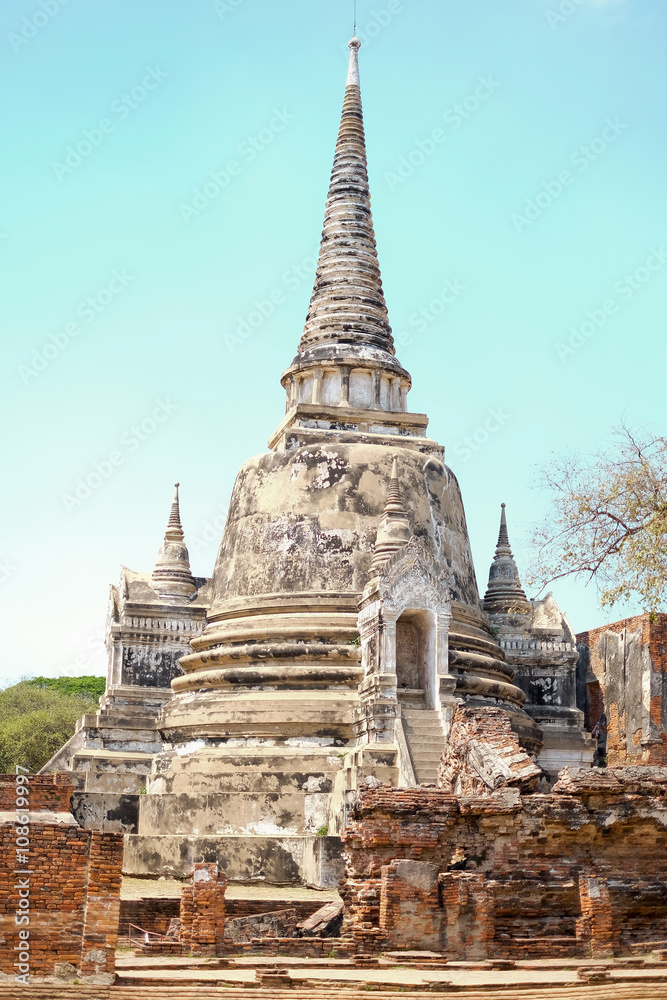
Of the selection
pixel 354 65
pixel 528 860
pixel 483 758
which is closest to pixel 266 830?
pixel 483 758

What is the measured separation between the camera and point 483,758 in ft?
57.8

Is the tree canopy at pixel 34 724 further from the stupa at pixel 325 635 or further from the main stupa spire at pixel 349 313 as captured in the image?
the main stupa spire at pixel 349 313

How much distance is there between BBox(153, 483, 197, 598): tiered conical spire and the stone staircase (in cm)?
894

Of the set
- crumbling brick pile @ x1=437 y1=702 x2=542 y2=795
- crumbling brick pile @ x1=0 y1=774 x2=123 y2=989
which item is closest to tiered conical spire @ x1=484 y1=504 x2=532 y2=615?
crumbling brick pile @ x1=437 y1=702 x2=542 y2=795

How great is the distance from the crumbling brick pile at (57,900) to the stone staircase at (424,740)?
917 cm

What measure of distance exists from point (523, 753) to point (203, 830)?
21.7ft

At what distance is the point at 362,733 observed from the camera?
2145 centimetres

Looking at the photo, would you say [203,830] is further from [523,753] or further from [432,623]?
[523,753]

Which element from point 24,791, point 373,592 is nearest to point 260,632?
point 373,592

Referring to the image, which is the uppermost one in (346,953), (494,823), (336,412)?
(336,412)

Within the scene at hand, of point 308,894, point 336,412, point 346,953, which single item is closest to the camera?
point 346,953

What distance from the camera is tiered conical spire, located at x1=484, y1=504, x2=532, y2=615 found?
3011 cm

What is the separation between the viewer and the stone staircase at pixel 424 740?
20.4 meters

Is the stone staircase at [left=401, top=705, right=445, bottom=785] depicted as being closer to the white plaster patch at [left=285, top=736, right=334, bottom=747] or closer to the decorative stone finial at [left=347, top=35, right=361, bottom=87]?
the white plaster patch at [left=285, top=736, right=334, bottom=747]
